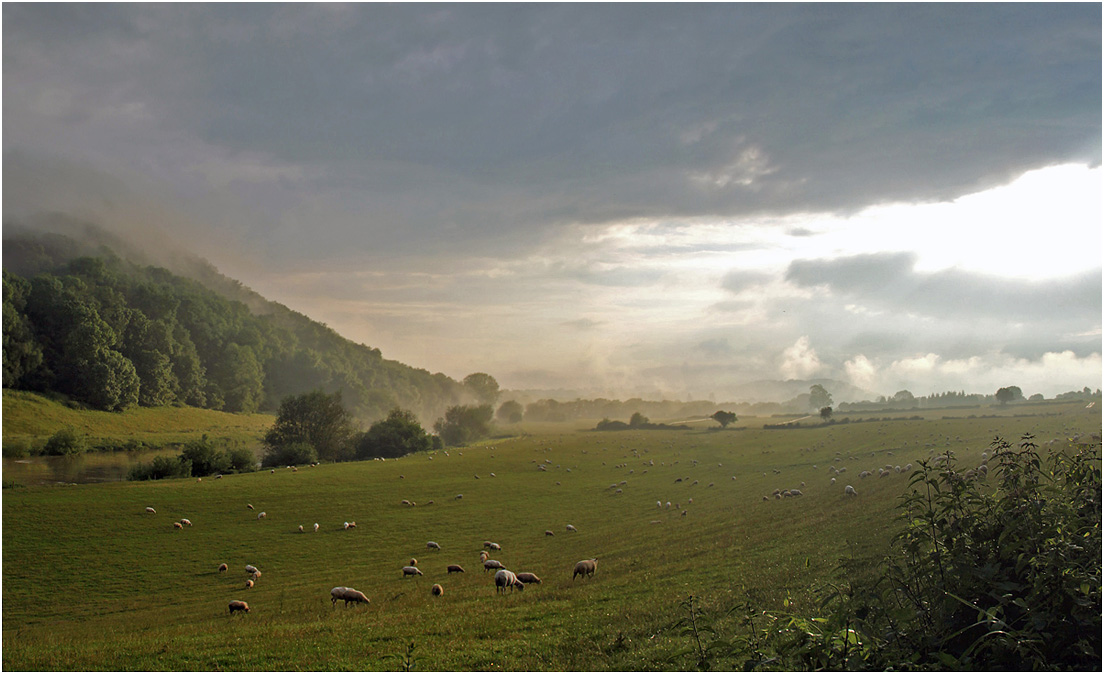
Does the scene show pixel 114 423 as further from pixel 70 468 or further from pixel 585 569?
pixel 585 569

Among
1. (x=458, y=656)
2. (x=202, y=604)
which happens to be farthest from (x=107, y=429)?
(x=458, y=656)

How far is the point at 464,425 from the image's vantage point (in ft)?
395

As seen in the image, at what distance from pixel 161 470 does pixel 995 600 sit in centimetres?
6338

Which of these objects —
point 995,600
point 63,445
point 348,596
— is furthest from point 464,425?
point 995,600

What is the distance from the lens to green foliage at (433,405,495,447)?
4641 inches

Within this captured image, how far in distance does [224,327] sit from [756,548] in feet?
655

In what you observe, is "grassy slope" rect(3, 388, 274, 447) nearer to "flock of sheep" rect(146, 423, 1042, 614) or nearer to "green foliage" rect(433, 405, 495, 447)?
"green foliage" rect(433, 405, 495, 447)

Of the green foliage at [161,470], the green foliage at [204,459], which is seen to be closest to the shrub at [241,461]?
the green foliage at [204,459]

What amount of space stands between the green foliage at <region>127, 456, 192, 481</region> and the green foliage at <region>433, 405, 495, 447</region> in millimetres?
64866

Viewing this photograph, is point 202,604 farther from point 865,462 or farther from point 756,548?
point 865,462

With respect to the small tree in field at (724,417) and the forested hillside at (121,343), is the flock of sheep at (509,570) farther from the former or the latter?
the forested hillside at (121,343)

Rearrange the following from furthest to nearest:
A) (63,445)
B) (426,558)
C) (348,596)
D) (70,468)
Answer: (63,445), (70,468), (426,558), (348,596)

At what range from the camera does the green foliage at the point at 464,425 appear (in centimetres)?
11788

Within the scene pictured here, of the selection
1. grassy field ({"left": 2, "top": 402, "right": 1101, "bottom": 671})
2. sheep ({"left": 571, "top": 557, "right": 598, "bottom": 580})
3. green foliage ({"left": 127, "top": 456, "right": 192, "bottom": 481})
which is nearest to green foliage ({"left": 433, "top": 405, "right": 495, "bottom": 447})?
grassy field ({"left": 2, "top": 402, "right": 1101, "bottom": 671})
